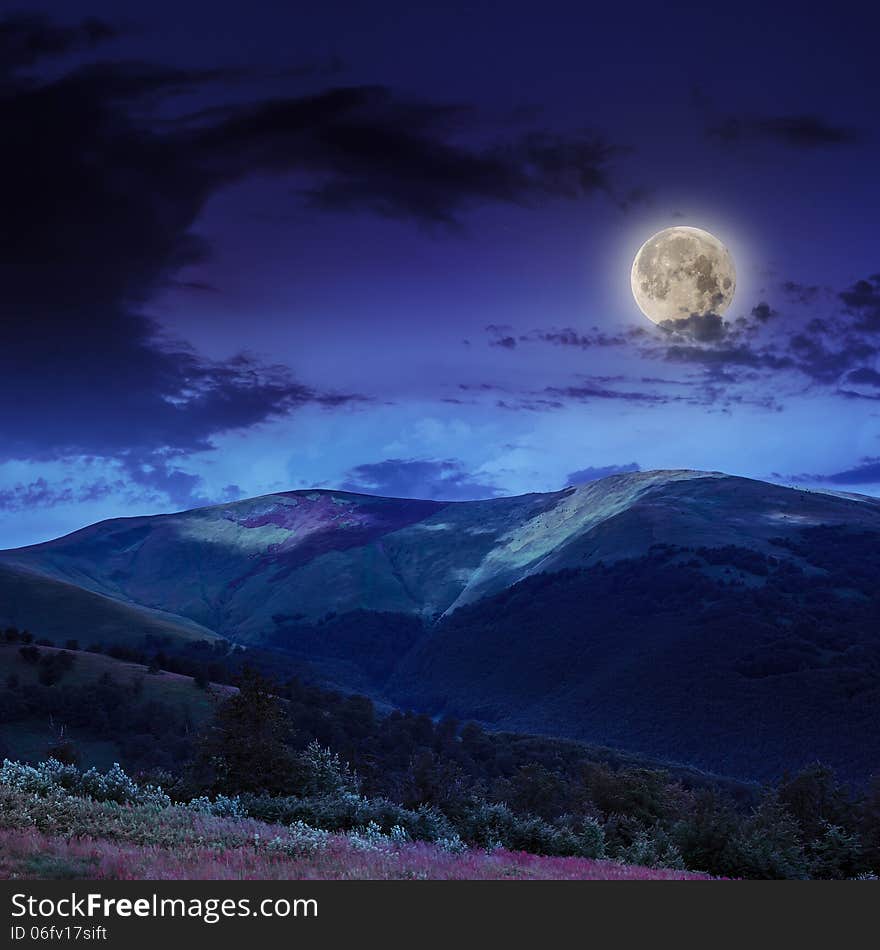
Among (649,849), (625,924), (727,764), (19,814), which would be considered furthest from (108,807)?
(727,764)

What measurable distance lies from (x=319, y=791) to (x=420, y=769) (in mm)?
3814

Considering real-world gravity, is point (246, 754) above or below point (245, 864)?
below

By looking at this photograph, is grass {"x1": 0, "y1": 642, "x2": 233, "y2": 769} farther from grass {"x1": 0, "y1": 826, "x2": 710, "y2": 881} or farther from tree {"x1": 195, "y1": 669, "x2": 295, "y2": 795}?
grass {"x1": 0, "y1": 826, "x2": 710, "y2": 881}

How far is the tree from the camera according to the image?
103 feet

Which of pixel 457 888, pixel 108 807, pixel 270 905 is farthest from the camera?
pixel 108 807

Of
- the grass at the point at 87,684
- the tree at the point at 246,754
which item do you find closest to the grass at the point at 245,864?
the tree at the point at 246,754

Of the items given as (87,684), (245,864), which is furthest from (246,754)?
(87,684)

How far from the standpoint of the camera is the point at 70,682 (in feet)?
379

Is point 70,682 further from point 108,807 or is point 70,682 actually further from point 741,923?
point 741,923

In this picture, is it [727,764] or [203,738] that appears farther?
[727,764]

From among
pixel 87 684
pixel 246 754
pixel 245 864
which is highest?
pixel 245 864

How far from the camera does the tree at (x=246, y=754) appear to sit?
31453 mm

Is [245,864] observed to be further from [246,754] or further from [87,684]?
[87,684]

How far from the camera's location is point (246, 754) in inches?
1272
